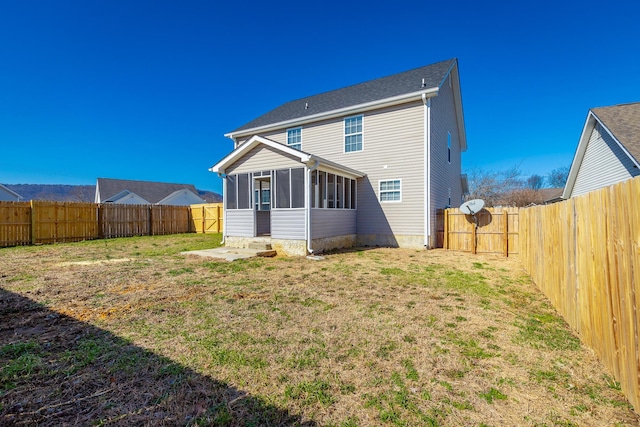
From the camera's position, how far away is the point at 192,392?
89.6 inches

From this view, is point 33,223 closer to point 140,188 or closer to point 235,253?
point 235,253

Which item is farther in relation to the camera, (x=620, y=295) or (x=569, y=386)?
(x=569, y=386)

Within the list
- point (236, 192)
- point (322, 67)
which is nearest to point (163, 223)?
point (236, 192)

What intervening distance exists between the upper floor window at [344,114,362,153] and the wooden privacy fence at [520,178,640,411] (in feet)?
29.7

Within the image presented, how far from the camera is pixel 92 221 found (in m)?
15.0

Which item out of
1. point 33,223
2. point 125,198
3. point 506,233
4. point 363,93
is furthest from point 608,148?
point 125,198

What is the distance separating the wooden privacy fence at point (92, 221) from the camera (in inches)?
489

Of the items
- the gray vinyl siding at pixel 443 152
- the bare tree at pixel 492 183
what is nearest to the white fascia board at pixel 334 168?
the gray vinyl siding at pixel 443 152

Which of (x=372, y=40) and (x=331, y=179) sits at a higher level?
(x=372, y=40)

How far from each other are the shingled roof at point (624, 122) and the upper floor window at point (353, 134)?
9804 millimetres

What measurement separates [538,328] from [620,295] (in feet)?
5.73

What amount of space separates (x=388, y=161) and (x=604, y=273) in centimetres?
978

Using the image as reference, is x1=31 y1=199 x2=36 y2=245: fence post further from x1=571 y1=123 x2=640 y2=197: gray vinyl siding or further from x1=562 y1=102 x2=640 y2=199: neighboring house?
x1=571 y1=123 x2=640 y2=197: gray vinyl siding

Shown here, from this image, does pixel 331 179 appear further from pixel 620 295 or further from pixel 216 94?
pixel 216 94
